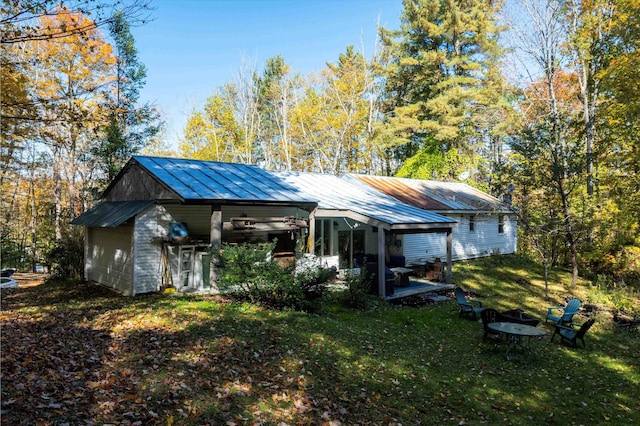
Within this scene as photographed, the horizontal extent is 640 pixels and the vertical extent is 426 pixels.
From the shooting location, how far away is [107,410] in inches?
179

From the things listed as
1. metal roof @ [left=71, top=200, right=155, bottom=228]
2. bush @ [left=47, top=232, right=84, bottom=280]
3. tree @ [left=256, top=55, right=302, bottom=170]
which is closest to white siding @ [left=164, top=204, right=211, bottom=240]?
metal roof @ [left=71, top=200, right=155, bottom=228]

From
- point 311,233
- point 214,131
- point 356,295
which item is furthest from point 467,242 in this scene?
point 214,131

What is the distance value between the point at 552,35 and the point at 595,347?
60.4 ft

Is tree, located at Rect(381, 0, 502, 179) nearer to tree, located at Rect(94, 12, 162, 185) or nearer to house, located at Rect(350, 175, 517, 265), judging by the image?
house, located at Rect(350, 175, 517, 265)

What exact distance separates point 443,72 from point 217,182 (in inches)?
1052

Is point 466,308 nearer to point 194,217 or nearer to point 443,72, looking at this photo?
point 194,217

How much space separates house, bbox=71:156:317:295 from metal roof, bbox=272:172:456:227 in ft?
5.35


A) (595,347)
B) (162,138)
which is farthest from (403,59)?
(595,347)

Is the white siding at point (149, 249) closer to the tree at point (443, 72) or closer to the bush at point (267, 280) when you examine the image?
the bush at point (267, 280)

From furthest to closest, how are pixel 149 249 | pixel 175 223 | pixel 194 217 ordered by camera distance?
pixel 194 217
pixel 175 223
pixel 149 249

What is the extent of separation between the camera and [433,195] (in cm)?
2383

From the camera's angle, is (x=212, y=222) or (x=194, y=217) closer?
(x=212, y=222)

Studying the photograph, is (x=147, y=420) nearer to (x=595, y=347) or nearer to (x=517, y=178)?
(x=595, y=347)

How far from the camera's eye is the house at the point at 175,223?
1202 centimetres
